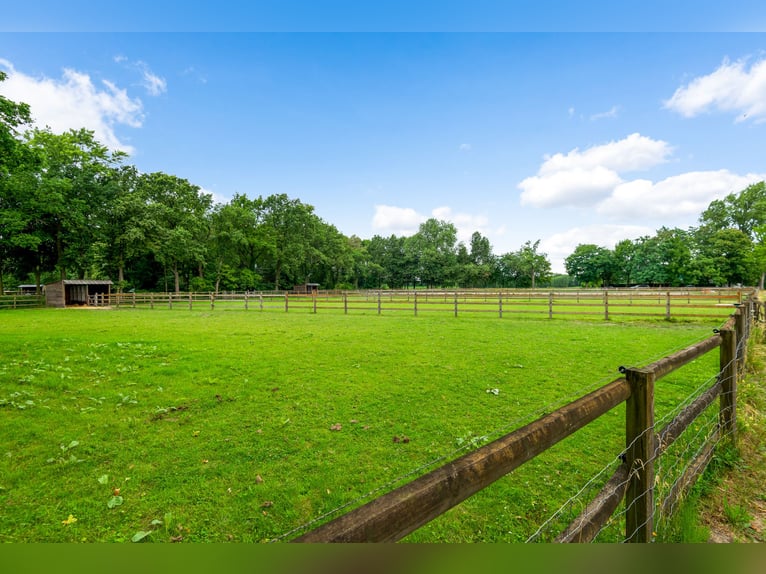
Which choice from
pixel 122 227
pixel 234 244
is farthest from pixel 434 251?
pixel 122 227

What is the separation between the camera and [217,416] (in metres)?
4.46

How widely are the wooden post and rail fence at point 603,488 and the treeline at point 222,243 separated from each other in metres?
21.9

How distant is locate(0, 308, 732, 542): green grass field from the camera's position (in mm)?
2580

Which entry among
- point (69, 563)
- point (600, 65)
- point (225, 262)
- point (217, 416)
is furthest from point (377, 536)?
point (225, 262)

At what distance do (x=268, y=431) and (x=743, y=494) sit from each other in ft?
14.7

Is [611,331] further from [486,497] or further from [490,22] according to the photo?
[486,497]

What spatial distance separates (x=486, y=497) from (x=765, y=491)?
2.26 m

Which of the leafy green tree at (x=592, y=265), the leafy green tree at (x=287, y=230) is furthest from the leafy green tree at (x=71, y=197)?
the leafy green tree at (x=592, y=265)

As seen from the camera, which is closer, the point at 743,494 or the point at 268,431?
the point at 743,494

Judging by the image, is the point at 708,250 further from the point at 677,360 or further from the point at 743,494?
the point at 677,360

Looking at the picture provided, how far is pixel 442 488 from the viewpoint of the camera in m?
0.95

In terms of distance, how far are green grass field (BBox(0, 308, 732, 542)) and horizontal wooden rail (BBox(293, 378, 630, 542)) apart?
0.72 feet

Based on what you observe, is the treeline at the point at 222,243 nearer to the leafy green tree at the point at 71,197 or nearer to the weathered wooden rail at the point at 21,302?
the leafy green tree at the point at 71,197

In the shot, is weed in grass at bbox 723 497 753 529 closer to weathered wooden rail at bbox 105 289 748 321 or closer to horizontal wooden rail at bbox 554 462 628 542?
horizontal wooden rail at bbox 554 462 628 542
